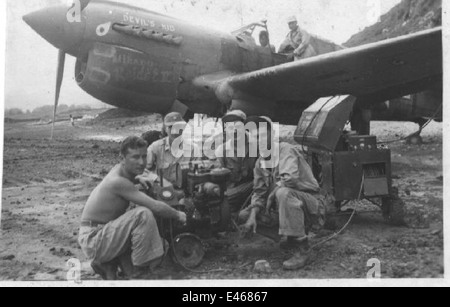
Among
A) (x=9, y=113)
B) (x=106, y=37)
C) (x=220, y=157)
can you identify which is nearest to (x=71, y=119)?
(x=106, y=37)

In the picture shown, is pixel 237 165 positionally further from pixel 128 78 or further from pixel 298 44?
pixel 298 44

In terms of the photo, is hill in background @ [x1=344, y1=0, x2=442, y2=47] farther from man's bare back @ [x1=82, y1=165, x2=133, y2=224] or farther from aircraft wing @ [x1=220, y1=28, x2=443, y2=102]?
man's bare back @ [x1=82, y1=165, x2=133, y2=224]

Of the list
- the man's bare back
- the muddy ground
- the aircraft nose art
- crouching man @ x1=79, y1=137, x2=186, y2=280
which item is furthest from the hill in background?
the man's bare back

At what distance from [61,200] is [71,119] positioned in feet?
14.4

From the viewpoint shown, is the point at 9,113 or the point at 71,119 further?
the point at 71,119

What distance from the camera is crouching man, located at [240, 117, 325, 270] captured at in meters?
3.13

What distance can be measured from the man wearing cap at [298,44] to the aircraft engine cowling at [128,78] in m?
Answer: 1.73

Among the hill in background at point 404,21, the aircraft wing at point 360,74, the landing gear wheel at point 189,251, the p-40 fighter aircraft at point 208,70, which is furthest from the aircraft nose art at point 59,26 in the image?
the hill in background at point 404,21

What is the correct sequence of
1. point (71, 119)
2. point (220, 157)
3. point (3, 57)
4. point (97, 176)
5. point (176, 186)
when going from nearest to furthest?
1. point (176, 186)
2. point (220, 157)
3. point (3, 57)
4. point (97, 176)
5. point (71, 119)

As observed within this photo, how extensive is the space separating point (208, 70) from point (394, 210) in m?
3.31

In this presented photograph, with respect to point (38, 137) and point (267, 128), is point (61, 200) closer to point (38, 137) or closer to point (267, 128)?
point (267, 128)

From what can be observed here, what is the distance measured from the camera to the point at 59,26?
509 centimetres

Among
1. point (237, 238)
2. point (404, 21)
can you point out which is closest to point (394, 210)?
point (237, 238)
